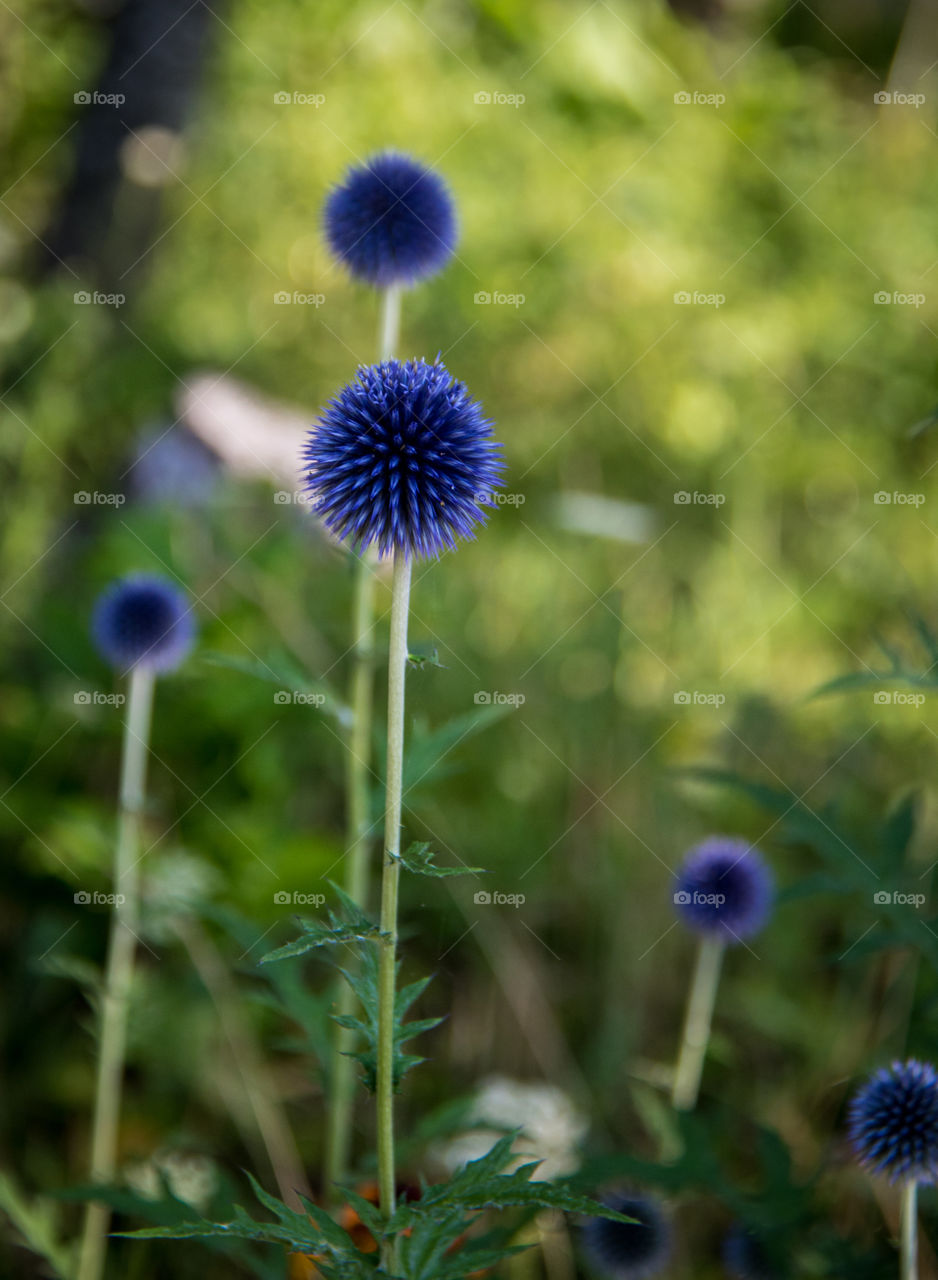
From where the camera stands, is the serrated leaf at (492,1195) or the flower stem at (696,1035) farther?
the flower stem at (696,1035)

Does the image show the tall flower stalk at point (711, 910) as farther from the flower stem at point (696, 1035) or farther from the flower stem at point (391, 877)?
the flower stem at point (391, 877)

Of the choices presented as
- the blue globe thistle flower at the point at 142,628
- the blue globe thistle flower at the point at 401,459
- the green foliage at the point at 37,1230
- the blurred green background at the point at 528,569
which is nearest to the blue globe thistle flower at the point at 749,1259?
the blurred green background at the point at 528,569

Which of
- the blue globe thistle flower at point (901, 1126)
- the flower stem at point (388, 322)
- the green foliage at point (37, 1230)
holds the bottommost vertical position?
the green foliage at point (37, 1230)

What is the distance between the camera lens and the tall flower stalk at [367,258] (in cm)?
188

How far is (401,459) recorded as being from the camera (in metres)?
1.37

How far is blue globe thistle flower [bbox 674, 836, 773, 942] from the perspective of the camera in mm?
2158

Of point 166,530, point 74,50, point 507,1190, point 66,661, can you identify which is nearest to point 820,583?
point 166,530

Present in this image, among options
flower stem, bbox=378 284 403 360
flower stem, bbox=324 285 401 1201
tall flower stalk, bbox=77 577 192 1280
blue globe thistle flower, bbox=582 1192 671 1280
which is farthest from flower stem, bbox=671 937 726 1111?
flower stem, bbox=378 284 403 360

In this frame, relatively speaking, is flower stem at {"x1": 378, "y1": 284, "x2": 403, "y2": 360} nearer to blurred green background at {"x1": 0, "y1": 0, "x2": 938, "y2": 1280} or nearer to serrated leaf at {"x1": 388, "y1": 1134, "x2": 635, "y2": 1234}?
blurred green background at {"x1": 0, "y1": 0, "x2": 938, "y2": 1280}

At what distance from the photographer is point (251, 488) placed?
3832 mm

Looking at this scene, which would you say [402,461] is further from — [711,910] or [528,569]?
[528,569]

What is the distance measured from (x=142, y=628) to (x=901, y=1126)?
1.74 meters

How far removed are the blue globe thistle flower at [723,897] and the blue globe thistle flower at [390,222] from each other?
1.33 metres

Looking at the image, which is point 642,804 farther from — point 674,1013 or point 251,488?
point 251,488
